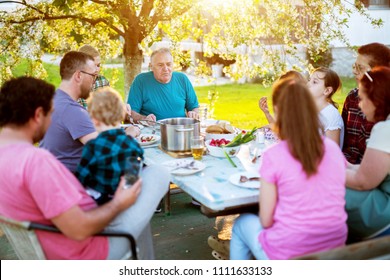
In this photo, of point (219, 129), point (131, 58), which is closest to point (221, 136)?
point (219, 129)

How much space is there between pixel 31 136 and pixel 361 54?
2713 mm

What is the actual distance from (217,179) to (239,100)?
29.5ft

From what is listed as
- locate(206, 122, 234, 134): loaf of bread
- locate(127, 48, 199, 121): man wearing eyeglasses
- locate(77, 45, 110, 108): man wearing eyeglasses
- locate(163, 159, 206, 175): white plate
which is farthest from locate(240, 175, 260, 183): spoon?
locate(77, 45, 110, 108): man wearing eyeglasses

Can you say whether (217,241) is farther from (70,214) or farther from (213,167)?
(70,214)

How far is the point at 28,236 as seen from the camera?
2.08m

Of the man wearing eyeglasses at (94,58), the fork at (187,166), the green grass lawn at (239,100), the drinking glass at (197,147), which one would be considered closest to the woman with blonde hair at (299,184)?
the fork at (187,166)

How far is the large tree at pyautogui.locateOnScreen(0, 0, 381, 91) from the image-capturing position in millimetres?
5246

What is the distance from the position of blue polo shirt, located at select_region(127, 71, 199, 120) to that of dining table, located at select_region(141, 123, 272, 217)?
132cm

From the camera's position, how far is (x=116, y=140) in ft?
7.91

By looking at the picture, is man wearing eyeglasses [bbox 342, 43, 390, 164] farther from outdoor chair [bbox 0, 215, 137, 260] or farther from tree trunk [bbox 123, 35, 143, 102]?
tree trunk [bbox 123, 35, 143, 102]

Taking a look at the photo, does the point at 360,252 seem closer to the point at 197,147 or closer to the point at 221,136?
the point at 197,147

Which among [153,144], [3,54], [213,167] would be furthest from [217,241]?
[3,54]

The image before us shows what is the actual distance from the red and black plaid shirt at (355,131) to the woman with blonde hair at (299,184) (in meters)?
1.56

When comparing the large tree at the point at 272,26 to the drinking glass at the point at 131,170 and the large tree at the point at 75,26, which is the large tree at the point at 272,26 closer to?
the large tree at the point at 75,26
